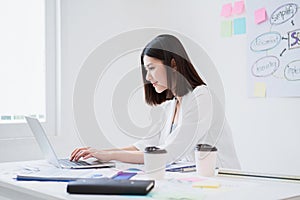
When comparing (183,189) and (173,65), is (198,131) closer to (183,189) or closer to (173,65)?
(173,65)

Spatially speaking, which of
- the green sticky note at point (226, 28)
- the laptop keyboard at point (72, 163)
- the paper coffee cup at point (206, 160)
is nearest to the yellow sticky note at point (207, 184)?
the paper coffee cup at point (206, 160)

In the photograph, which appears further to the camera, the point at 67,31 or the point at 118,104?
the point at 118,104

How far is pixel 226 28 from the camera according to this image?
279cm

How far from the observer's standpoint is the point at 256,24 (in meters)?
2.62

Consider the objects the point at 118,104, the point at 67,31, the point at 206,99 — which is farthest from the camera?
the point at 118,104

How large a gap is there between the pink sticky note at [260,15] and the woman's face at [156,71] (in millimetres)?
794

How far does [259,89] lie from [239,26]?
40cm

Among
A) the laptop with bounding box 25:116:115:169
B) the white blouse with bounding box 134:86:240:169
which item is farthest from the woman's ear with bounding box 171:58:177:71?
the laptop with bounding box 25:116:115:169

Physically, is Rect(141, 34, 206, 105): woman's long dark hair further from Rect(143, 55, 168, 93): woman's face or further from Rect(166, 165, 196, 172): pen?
Rect(166, 165, 196, 172): pen

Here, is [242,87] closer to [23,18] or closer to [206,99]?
[206,99]

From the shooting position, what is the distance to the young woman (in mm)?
1848

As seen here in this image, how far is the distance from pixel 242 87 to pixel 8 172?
154 cm

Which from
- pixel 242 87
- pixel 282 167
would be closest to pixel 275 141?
pixel 282 167

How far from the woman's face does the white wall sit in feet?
2.45
